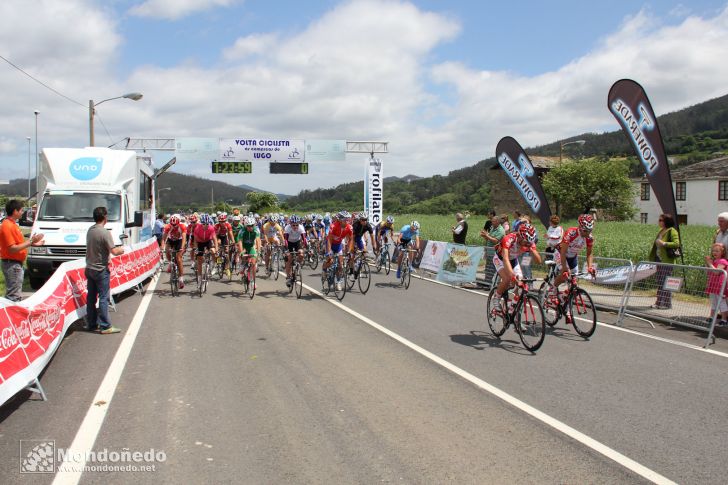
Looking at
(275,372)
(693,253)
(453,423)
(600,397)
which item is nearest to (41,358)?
(275,372)

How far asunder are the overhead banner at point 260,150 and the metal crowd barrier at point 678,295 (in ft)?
73.0

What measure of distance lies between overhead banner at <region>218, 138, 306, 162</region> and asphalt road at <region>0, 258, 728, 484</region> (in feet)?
71.6

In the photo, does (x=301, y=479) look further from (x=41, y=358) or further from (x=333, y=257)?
(x=333, y=257)

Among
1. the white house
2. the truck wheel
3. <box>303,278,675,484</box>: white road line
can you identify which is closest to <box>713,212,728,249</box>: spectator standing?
<box>303,278,675,484</box>: white road line

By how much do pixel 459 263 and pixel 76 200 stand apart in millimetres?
10652

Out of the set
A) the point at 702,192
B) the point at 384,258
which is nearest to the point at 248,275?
the point at 384,258

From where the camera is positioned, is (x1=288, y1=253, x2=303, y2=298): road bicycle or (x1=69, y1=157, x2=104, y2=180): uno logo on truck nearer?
(x1=288, y1=253, x2=303, y2=298): road bicycle

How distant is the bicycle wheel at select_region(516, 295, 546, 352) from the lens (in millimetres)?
7409

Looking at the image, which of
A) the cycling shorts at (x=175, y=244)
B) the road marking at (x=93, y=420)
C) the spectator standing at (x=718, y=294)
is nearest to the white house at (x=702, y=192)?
the spectator standing at (x=718, y=294)

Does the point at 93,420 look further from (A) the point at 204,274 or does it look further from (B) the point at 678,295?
(B) the point at 678,295

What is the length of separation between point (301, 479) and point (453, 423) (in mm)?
1608

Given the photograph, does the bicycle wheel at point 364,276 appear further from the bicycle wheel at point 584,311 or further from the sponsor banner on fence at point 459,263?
the bicycle wheel at point 584,311

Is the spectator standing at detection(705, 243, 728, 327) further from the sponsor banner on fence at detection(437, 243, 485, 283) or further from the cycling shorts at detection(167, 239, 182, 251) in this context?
the cycling shorts at detection(167, 239, 182, 251)

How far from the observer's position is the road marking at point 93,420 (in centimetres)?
384
